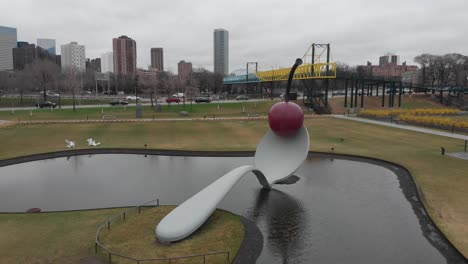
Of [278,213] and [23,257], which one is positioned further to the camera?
[278,213]

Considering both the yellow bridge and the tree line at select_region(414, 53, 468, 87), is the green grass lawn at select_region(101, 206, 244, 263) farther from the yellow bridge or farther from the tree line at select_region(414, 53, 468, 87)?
the tree line at select_region(414, 53, 468, 87)

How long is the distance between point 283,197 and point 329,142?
18.4m

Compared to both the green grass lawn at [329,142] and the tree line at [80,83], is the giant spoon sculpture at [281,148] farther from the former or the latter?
the tree line at [80,83]

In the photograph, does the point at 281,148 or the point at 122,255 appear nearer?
the point at 122,255

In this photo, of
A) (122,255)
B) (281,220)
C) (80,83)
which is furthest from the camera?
(80,83)

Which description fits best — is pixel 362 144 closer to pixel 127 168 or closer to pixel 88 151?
pixel 127 168

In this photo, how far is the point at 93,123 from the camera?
4969 centimetres

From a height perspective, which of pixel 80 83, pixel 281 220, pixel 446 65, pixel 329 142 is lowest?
pixel 281 220

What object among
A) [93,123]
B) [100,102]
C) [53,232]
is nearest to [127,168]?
[53,232]

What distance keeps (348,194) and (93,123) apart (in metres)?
38.7

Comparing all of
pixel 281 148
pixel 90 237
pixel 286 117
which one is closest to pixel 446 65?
pixel 281 148

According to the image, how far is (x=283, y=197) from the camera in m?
20.8

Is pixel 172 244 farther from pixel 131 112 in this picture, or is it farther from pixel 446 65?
pixel 446 65

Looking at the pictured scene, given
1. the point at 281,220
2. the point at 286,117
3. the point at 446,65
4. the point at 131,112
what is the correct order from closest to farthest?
1. the point at 281,220
2. the point at 286,117
3. the point at 131,112
4. the point at 446,65
